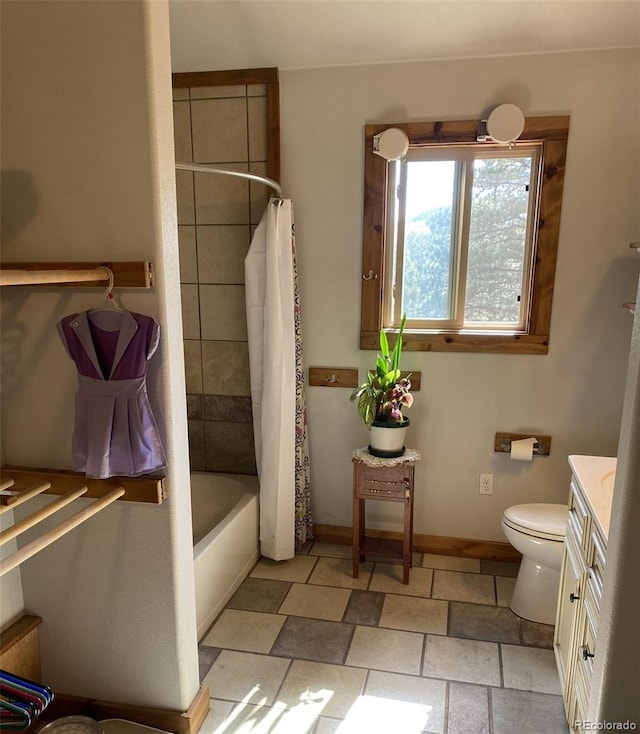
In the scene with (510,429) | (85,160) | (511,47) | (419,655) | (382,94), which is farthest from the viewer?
(510,429)

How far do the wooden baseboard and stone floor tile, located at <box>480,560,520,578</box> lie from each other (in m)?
0.02

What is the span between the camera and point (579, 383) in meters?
2.59

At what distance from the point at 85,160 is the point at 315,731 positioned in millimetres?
1817

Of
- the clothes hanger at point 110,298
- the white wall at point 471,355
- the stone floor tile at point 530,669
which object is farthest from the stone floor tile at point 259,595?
the clothes hanger at point 110,298

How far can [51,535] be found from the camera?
4.28 ft

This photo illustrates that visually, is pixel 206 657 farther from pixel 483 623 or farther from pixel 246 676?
pixel 483 623

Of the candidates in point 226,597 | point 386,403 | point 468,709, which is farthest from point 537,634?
point 226,597

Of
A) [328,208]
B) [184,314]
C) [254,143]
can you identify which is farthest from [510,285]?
[184,314]

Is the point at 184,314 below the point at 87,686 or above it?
above

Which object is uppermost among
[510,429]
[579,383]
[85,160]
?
[85,160]

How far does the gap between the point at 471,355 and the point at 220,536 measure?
54.9 inches

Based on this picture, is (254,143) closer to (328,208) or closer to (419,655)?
(328,208)

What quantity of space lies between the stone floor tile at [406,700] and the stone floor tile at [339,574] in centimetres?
57

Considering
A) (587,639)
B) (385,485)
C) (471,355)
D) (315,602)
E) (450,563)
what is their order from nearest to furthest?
(587,639), (315,602), (385,485), (471,355), (450,563)
